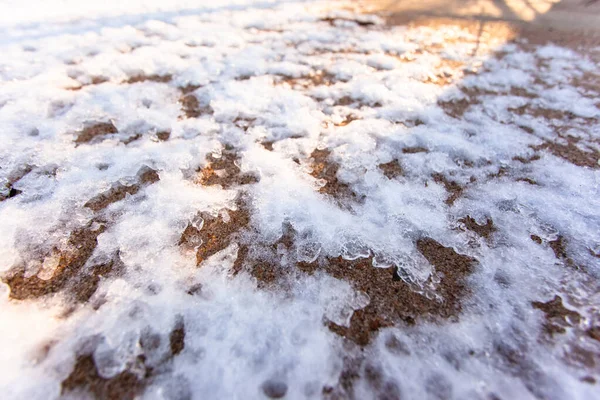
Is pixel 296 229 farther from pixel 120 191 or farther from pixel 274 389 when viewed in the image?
pixel 120 191

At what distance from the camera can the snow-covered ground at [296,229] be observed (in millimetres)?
1060

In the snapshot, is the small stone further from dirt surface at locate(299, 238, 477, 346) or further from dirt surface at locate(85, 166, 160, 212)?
dirt surface at locate(85, 166, 160, 212)

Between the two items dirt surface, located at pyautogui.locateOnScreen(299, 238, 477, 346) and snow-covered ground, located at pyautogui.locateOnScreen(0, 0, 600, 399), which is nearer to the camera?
snow-covered ground, located at pyautogui.locateOnScreen(0, 0, 600, 399)

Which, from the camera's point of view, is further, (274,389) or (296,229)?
(296,229)

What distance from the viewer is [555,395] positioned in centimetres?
100

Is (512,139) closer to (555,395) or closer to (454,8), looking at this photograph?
(555,395)

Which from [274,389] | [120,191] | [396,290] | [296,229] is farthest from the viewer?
[120,191]

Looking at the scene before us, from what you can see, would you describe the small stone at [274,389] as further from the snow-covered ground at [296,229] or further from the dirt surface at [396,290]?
the dirt surface at [396,290]

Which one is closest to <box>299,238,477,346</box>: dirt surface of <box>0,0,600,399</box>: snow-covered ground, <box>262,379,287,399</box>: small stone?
<box>0,0,600,399</box>: snow-covered ground

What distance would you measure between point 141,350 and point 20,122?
1.77 meters

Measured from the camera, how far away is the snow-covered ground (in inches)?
41.7

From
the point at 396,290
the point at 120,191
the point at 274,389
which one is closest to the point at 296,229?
the point at 396,290

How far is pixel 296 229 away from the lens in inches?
57.8

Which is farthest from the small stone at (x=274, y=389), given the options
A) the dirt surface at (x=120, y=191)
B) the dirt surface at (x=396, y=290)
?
the dirt surface at (x=120, y=191)
